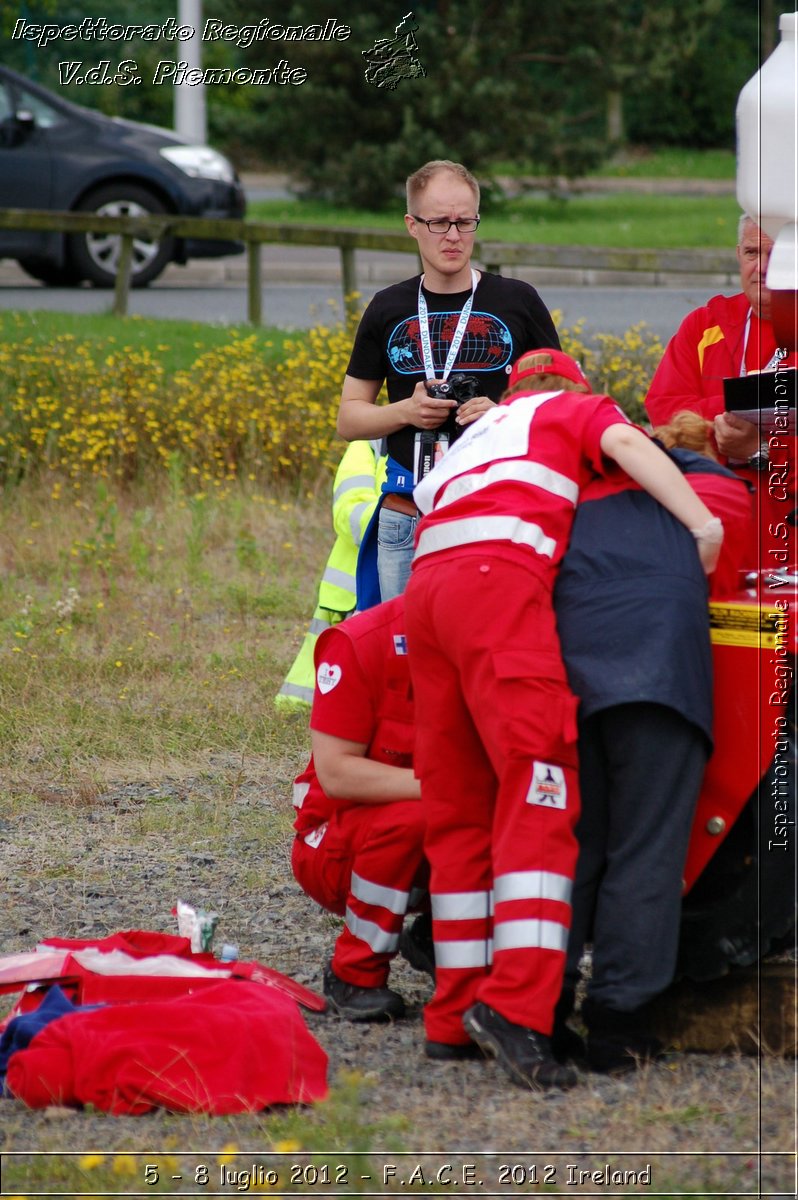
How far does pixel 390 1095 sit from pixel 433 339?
2168 millimetres

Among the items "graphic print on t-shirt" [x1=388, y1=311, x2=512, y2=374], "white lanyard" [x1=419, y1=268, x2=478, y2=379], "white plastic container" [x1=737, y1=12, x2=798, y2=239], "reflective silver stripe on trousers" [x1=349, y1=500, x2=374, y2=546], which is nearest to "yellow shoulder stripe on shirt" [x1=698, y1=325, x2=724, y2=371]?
"graphic print on t-shirt" [x1=388, y1=311, x2=512, y2=374]

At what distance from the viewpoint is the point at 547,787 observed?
3.45 meters

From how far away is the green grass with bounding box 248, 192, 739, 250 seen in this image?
67.6 ft

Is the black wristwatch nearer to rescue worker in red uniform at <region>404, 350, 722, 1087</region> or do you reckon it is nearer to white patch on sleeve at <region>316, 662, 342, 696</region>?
rescue worker in red uniform at <region>404, 350, 722, 1087</region>

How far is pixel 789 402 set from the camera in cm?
392

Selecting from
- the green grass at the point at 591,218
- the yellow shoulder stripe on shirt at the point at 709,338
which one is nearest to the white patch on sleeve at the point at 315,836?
the yellow shoulder stripe on shirt at the point at 709,338

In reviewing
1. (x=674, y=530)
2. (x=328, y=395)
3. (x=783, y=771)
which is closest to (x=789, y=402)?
(x=674, y=530)

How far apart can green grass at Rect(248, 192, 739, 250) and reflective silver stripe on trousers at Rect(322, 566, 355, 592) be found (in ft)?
46.8

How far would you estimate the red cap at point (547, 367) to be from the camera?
3.85m

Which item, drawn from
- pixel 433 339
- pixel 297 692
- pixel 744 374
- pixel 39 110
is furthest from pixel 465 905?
pixel 39 110

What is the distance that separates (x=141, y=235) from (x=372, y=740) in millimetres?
9005

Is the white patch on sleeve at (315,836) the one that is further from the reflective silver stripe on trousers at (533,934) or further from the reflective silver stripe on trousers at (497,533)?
the reflective silver stripe on trousers at (497,533)

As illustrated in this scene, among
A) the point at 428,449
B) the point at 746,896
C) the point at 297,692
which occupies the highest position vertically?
the point at 428,449

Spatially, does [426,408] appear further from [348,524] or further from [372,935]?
[372,935]
